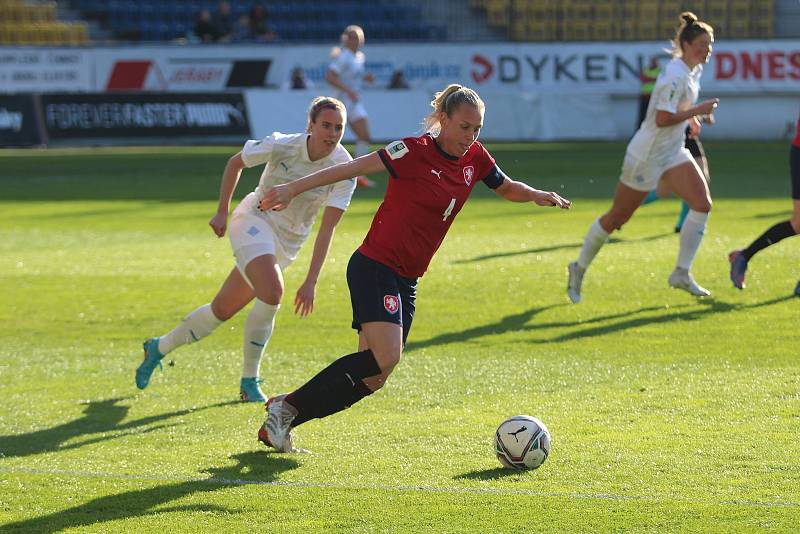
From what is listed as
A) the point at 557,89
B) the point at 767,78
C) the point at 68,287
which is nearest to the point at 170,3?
the point at 557,89

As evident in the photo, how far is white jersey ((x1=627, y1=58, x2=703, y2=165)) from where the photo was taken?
10.1m

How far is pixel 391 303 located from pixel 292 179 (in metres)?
1.85

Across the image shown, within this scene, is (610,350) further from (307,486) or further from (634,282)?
(307,486)

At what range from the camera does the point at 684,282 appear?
10.4 meters

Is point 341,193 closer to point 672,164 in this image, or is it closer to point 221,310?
point 221,310

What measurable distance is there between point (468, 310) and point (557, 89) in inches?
783

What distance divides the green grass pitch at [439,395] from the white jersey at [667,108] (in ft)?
4.34

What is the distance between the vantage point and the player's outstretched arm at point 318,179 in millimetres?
5613

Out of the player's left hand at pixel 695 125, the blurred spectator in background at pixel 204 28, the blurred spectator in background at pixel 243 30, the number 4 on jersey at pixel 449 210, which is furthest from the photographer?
the blurred spectator in background at pixel 243 30

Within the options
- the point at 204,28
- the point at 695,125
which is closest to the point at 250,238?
the point at 695,125

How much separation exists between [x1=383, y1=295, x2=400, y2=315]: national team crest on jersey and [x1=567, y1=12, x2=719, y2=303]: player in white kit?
16.0ft

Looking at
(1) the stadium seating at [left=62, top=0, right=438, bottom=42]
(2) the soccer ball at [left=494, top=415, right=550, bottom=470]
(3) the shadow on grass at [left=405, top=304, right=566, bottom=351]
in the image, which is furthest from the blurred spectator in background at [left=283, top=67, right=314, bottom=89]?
(2) the soccer ball at [left=494, top=415, right=550, bottom=470]

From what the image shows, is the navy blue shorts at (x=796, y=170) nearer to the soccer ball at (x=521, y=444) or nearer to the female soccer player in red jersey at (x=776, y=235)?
the female soccer player in red jersey at (x=776, y=235)

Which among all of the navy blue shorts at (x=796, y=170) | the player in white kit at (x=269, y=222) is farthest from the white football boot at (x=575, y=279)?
the player in white kit at (x=269, y=222)
